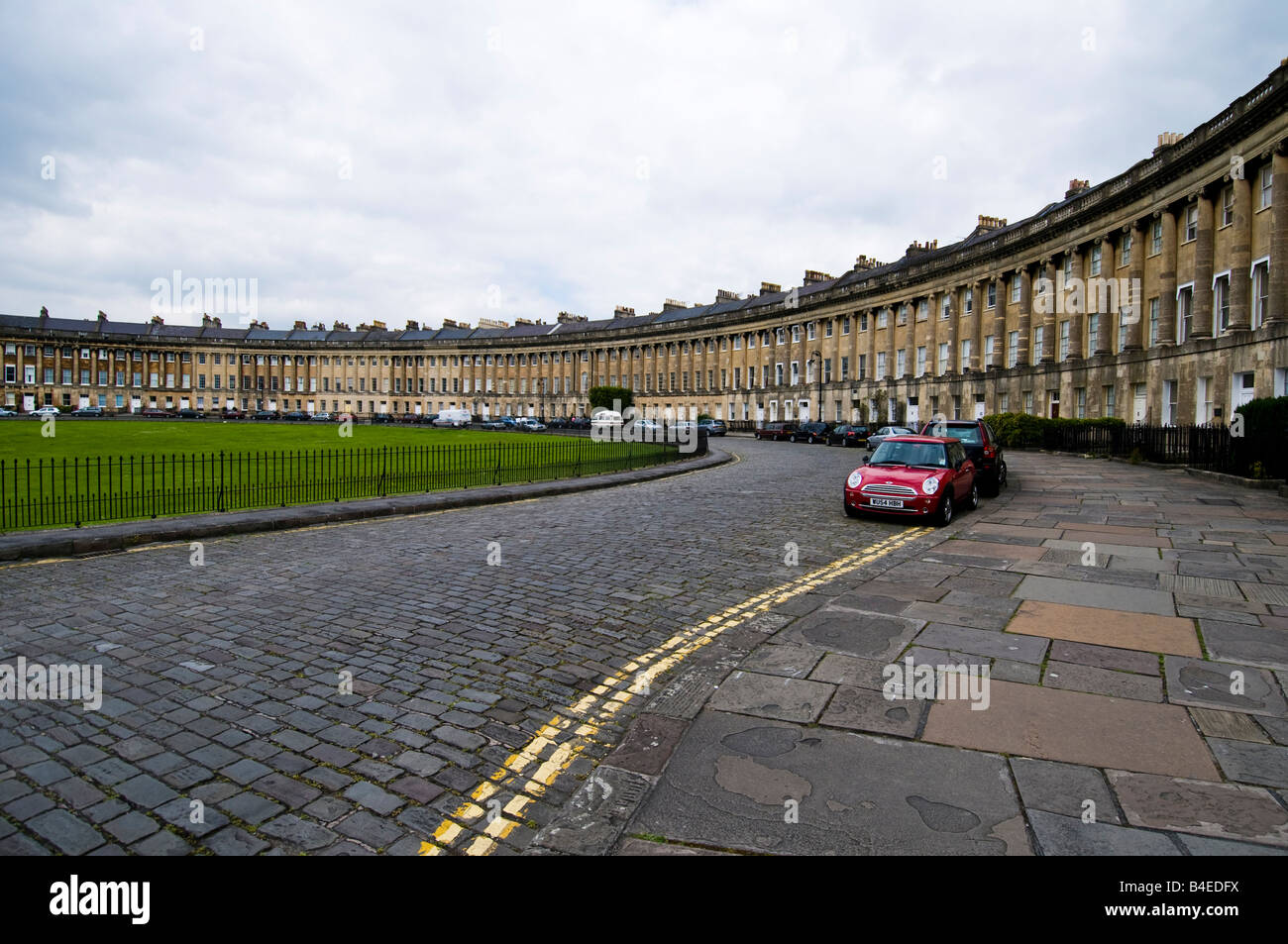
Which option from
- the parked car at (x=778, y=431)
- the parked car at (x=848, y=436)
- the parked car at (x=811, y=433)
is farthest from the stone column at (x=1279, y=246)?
the parked car at (x=778, y=431)

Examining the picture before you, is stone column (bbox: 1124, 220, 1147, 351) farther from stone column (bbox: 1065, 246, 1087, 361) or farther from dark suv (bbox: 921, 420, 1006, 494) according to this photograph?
dark suv (bbox: 921, 420, 1006, 494)

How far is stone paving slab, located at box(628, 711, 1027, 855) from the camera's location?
3332 millimetres

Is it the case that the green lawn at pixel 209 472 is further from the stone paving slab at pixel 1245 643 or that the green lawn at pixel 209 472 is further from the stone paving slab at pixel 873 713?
the stone paving slab at pixel 1245 643

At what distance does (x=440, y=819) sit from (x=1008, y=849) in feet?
8.24

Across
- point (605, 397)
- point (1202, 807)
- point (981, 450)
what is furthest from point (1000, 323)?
point (1202, 807)

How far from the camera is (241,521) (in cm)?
1199

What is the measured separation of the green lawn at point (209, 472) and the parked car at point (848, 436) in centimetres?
1680

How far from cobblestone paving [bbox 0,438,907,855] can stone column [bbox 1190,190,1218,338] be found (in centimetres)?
Answer: 2720

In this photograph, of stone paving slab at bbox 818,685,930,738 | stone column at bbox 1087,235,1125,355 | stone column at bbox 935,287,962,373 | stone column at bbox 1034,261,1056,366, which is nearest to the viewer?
stone paving slab at bbox 818,685,930,738

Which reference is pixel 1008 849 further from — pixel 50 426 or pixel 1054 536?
pixel 50 426

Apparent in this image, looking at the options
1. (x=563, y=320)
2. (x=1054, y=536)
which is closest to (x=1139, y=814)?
(x=1054, y=536)


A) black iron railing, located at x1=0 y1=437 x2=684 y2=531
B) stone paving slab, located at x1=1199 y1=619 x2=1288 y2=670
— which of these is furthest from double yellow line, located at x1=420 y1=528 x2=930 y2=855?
black iron railing, located at x1=0 y1=437 x2=684 y2=531

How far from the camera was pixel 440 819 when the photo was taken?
3.52 m
